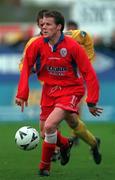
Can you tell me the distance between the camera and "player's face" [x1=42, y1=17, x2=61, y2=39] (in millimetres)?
11359

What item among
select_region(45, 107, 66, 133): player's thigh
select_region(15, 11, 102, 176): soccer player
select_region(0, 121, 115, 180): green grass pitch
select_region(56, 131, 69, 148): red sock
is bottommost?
select_region(0, 121, 115, 180): green grass pitch

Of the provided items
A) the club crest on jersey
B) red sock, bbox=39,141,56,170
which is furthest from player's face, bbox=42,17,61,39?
red sock, bbox=39,141,56,170

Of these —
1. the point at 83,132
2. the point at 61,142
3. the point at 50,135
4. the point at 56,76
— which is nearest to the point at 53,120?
the point at 50,135

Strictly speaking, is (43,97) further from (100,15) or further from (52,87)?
(100,15)

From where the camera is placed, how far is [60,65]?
11516 mm

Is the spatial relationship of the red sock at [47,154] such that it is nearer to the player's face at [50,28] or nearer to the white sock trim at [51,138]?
the white sock trim at [51,138]

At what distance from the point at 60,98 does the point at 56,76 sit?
1.00 feet

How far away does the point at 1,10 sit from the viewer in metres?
56.7

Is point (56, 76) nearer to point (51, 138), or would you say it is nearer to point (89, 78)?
point (89, 78)

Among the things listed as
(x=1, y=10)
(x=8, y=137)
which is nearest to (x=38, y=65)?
(x=8, y=137)

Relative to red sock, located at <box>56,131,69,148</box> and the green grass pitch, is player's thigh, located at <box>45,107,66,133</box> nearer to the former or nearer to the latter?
the green grass pitch

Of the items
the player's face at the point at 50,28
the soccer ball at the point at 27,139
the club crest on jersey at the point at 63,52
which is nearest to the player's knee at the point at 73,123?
the soccer ball at the point at 27,139

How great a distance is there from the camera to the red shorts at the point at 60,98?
1148cm

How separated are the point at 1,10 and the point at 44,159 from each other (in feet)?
150
